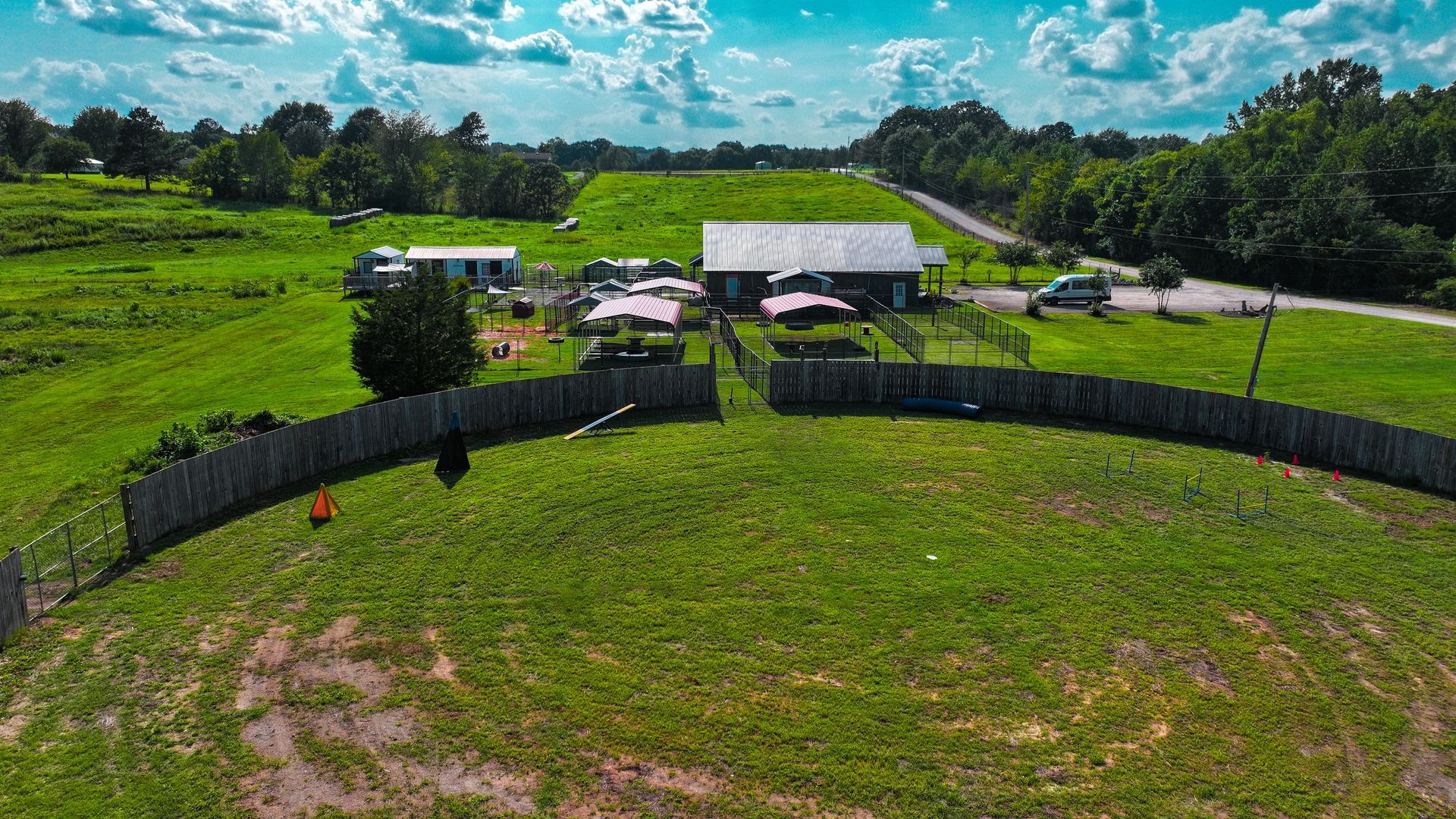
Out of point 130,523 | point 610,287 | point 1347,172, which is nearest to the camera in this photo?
point 130,523

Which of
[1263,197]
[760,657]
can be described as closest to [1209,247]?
[1263,197]

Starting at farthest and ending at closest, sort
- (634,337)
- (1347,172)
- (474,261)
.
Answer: (1347,172), (474,261), (634,337)

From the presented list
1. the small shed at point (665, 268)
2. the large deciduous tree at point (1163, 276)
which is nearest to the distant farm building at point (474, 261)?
the small shed at point (665, 268)

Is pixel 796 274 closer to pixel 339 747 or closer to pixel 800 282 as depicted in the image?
pixel 800 282

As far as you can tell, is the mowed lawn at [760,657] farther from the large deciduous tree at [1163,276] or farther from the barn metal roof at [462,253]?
the barn metal roof at [462,253]

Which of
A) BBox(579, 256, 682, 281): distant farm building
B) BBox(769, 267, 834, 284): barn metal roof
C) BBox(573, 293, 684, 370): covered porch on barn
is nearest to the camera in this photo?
BBox(573, 293, 684, 370): covered porch on barn

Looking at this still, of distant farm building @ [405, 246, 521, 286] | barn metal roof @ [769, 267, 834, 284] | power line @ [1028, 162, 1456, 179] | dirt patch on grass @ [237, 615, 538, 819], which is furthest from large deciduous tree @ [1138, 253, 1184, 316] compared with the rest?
dirt patch on grass @ [237, 615, 538, 819]

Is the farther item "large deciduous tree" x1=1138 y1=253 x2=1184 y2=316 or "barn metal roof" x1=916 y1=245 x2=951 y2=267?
"barn metal roof" x1=916 y1=245 x2=951 y2=267

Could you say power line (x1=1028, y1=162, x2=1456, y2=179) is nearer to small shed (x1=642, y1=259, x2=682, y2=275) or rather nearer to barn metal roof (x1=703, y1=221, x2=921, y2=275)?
barn metal roof (x1=703, y1=221, x2=921, y2=275)
